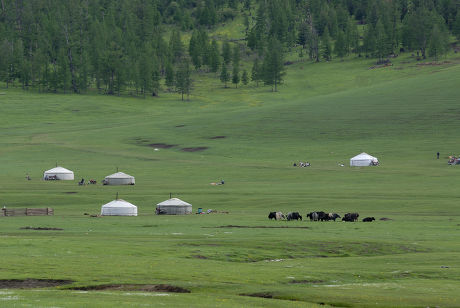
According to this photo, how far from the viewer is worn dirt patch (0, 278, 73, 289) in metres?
32.1

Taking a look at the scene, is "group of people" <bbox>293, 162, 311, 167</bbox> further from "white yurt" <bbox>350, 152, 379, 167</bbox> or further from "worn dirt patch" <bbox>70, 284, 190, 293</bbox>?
"worn dirt patch" <bbox>70, 284, 190, 293</bbox>

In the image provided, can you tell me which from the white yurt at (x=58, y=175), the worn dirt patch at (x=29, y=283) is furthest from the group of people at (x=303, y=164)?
the worn dirt patch at (x=29, y=283)

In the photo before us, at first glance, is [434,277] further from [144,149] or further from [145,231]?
[144,149]

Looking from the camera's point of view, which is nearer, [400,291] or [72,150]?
[400,291]

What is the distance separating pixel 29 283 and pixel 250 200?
5198 cm

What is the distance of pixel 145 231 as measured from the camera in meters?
59.3

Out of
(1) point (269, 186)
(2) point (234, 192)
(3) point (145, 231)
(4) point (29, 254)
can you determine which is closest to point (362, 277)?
(4) point (29, 254)

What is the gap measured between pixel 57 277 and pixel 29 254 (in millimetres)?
8209

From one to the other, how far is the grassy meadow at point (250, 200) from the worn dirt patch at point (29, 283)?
Answer: 0.75 meters

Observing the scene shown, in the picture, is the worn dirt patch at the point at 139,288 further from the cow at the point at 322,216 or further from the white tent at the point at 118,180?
the white tent at the point at 118,180

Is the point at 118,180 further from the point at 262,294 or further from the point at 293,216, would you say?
the point at 262,294

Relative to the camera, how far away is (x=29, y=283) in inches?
1289

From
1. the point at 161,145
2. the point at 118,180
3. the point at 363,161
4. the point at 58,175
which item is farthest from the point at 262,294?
the point at 161,145

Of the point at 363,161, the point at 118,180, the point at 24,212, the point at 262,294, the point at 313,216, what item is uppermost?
the point at 262,294
